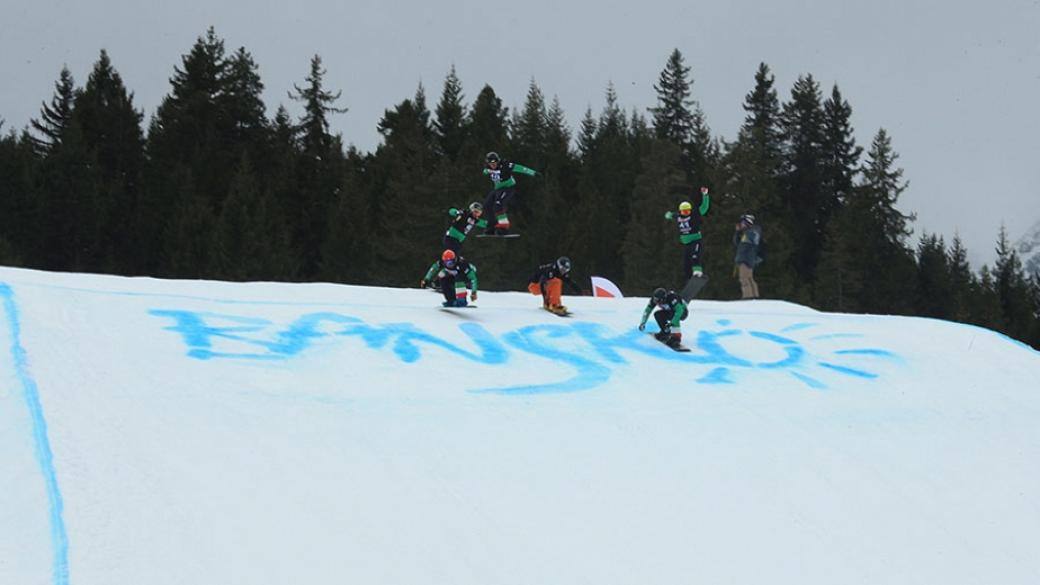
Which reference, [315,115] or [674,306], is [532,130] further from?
[674,306]

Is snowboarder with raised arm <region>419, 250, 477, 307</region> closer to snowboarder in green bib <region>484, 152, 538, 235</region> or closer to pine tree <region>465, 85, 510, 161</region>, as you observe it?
snowboarder in green bib <region>484, 152, 538, 235</region>

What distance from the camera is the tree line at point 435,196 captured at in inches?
1791

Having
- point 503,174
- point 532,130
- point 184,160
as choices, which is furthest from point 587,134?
point 503,174

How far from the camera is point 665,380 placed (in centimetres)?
1204

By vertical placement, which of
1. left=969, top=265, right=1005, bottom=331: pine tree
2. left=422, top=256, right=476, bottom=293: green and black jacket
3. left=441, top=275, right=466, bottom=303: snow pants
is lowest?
left=969, top=265, right=1005, bottom=331: pine tree

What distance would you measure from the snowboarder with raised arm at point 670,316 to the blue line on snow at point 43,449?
7.90 meters

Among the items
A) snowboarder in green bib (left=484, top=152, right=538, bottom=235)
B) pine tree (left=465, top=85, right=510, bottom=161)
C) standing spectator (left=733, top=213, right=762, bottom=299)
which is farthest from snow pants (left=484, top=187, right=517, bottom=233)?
pine tree (left=465, top=85, right=510, bottom=161)

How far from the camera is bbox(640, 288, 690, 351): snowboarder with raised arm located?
44.5ft

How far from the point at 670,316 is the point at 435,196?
33.2m

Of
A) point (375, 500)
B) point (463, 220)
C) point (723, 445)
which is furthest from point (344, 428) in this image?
point (463, 220)

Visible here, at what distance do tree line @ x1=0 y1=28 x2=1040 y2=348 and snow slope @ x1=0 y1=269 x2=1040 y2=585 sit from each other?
30423mm

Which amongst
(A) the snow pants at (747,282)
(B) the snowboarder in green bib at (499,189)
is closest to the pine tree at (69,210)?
(B) the snowboarder in green bib at (499,189)

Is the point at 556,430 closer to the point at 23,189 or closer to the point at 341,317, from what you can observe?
the point at 341,317

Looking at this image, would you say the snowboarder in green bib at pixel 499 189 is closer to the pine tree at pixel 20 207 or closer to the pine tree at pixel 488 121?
the pine tree at pixel 20 207
